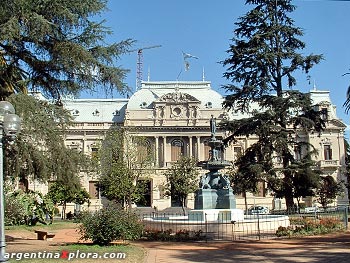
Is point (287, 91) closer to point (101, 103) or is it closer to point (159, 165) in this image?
point (159, 165)

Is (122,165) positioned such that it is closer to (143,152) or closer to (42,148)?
(143,152)

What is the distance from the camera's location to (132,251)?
13.3 m

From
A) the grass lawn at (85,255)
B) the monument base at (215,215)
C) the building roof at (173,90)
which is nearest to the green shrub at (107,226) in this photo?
the grass lawn at (85,255)

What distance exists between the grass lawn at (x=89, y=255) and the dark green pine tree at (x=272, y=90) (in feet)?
53.1

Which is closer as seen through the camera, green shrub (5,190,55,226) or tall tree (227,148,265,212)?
green shrub (5,190,55,226)

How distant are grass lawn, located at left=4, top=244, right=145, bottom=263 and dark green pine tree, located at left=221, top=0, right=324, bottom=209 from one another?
53.1 feet

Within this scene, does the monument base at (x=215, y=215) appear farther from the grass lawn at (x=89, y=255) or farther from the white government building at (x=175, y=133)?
the white government building at (x=175, y=133)

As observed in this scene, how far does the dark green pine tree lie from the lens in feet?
92.2

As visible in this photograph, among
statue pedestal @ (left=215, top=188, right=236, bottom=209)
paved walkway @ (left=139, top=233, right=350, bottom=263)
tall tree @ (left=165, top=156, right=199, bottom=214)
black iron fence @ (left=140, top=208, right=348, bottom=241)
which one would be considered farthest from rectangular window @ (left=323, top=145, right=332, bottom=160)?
paved walkway @ (left=139, top=233, right=350, bottom=263)

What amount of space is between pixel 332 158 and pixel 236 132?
40876 millimetres

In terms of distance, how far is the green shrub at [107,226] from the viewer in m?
13.6

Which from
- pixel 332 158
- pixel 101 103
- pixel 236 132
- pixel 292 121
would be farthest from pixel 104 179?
pixel 332 158

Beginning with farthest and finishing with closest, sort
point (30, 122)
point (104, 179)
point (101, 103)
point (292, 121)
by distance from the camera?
point (101, 103), point (104, 179), point (292, 121), point (30, 122)

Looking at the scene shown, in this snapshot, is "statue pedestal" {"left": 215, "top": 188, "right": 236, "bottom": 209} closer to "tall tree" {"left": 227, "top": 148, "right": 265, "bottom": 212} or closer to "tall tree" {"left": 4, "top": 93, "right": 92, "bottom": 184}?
"tall tree" {"left": 227, "top": 148, "right": 265, "bottom": 212}
